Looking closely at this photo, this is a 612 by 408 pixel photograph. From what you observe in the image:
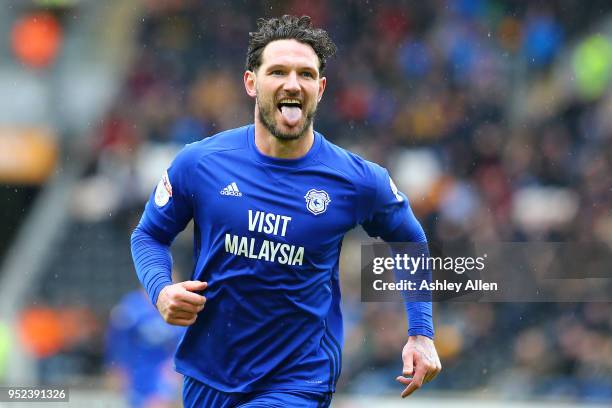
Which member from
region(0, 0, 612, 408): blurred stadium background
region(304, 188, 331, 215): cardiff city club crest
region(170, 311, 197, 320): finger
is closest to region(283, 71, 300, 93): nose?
region(304, 188, 331, 215): cardiff city club crest

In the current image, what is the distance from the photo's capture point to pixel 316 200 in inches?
195

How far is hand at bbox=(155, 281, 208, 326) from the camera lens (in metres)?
4.54

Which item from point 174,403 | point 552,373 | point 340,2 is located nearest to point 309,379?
point 174,403

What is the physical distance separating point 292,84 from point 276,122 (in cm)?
17

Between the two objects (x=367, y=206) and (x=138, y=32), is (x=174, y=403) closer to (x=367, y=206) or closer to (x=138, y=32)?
(x=367, y=206)

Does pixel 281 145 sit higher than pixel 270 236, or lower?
higher

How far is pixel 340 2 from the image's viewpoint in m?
17.9

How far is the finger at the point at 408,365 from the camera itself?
4.94 metres

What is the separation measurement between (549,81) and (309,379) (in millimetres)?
11690

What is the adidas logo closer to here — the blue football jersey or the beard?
the blue football jersey

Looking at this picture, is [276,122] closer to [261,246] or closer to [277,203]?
[277,203]

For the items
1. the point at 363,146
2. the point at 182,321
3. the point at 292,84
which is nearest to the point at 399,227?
the point at 292,84

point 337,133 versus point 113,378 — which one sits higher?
point 337,133

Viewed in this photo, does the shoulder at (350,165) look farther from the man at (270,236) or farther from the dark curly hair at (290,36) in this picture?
the dark curly hair at (290,36)
